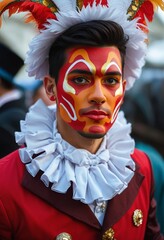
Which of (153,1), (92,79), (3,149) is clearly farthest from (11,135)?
(153,1)

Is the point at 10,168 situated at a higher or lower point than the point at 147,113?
higher

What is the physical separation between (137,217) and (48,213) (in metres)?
0.53

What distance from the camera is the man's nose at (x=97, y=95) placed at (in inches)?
103

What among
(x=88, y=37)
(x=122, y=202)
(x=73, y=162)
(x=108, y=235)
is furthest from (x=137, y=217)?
(x=88, y=37)

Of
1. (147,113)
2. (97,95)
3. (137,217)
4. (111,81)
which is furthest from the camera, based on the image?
(147,113)

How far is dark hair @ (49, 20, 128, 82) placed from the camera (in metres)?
2.65

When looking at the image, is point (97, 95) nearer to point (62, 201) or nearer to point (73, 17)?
point (73, 17)

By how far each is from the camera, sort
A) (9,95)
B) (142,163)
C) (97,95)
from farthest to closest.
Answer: (9,95), (142,163), (97,95)

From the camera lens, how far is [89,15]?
2686 millimetres

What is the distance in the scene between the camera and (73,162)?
9.12 ft

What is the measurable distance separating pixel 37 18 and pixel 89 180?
3.13 ft

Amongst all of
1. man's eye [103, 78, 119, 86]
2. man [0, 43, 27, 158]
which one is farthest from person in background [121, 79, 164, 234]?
man's eye [103, 78, 119, 86]

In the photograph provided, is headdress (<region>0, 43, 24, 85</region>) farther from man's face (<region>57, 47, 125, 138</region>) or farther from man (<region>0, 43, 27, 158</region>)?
man's face (<region>57, 47, 125, 138</region>)

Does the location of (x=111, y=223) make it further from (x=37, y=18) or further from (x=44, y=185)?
(x=37, y=18)
